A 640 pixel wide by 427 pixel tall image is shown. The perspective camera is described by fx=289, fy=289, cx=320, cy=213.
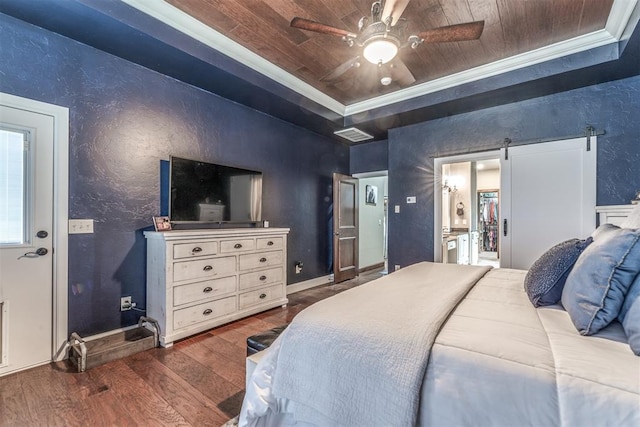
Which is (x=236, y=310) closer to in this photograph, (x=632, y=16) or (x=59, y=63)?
(x=59, y=63)

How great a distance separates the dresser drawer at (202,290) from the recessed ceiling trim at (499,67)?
2988mm

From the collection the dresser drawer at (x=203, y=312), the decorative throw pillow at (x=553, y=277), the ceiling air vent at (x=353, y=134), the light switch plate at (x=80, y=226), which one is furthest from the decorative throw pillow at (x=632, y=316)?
the ceiling air vent at (x=353, y=134)

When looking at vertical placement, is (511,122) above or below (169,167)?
above

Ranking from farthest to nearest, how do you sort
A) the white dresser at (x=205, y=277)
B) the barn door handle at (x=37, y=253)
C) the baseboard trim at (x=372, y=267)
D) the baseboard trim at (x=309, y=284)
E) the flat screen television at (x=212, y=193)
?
the baseboard trim at (x=372, y=267), the baseboard trim at (x=309, y=284), the flat screen television at (x=212, y=193), the white dresser at (x=205, y=277), the barn door handle at (x=37, y=253)

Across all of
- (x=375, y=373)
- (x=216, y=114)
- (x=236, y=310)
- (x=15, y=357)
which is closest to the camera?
(x=375, y=373)

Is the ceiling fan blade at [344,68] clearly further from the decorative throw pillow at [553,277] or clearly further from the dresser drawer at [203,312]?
the dresser drawer at [203,312]

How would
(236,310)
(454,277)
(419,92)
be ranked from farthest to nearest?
(419,92), (236,310), (454,277)

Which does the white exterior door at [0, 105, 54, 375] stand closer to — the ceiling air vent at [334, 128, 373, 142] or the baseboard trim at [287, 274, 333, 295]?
the baseboard trim at [287, 274, 333, 295]

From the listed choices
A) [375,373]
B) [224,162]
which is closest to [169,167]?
[224,162]

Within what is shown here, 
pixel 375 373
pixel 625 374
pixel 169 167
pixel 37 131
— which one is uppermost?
pixel 37 131

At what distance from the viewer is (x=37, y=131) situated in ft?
7.30

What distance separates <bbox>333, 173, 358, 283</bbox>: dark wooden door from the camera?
486 centimetres

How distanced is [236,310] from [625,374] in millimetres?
2935

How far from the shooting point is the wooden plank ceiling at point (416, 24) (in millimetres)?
2309
